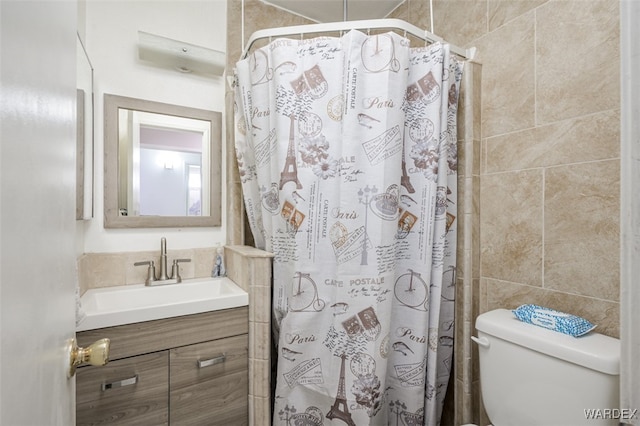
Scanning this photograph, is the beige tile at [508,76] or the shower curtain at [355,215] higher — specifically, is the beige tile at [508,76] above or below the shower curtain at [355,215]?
above

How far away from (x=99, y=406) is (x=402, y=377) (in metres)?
1.19

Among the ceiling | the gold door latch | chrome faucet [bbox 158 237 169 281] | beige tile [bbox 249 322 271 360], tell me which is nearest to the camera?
the gold door latch

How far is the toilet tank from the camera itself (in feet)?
2.93

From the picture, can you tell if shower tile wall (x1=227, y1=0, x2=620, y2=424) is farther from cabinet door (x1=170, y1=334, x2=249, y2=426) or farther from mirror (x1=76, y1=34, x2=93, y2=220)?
mirror (x1=76, y1=34, x2=93, y2=220)

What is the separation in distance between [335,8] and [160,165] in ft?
4.91

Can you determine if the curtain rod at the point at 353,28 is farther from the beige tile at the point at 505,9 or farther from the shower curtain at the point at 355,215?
the beige tile at the point at 505,9

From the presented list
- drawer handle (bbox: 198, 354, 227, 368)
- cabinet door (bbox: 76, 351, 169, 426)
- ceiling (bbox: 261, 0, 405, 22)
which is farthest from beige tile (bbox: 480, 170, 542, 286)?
cabinet door (bbox: 76, 351, 169, 426)

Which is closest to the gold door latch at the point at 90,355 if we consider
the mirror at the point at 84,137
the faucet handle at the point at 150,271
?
the mirror at the point at 84,137

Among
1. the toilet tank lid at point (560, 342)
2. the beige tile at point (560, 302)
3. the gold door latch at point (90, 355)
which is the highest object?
the gold door latch at point (90, 355)

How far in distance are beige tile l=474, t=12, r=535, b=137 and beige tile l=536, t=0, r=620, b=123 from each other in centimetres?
Result: 4

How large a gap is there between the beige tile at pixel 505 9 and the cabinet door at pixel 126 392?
80.2 inches

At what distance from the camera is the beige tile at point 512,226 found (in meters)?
1.26

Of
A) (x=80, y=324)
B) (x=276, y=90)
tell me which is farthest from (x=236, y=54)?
(x=80, y=324)

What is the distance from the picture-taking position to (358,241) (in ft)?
4.04
